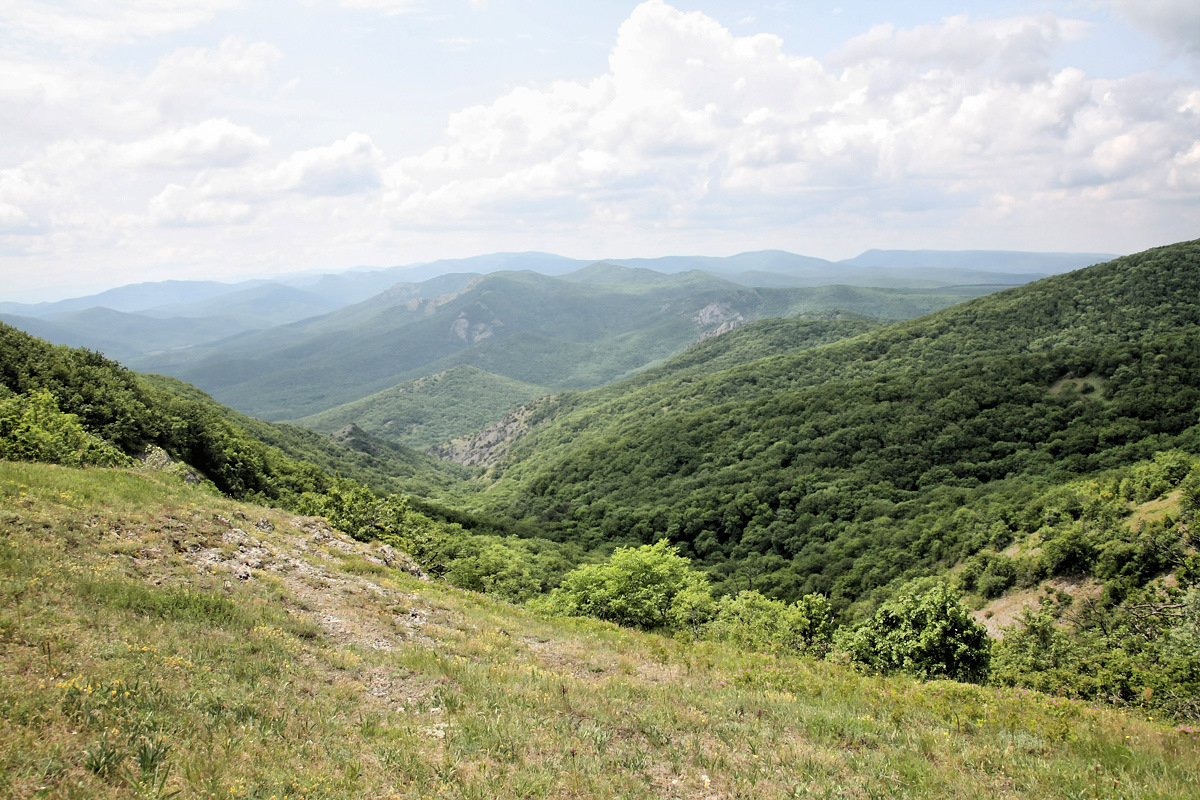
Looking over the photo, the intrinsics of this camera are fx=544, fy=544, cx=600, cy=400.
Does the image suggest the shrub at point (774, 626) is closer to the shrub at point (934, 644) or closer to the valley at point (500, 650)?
the valley at point (500, 650)

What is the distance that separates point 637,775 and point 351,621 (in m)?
9.82

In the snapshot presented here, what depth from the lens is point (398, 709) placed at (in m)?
10.4

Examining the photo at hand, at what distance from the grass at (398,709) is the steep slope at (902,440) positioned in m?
41.3

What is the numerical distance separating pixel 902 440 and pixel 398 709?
89583mm

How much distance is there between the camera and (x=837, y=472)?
83.9 metres

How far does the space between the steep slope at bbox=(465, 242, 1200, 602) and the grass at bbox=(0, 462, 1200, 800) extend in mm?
41272

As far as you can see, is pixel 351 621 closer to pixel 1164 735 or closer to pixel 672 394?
pixel 1164 735

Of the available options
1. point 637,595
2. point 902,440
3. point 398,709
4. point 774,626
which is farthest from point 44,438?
point 902,440

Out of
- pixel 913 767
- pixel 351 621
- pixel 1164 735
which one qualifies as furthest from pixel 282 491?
pixel 1164 735

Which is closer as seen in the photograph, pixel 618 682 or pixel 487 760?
pixel 487 760

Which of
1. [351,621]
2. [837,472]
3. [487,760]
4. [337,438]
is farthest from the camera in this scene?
[337,438]

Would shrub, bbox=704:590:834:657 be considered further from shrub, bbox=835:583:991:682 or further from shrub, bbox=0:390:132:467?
shrub, bbox=0:390:132:467

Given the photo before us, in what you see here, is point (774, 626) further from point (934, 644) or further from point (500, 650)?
point (500, 650)

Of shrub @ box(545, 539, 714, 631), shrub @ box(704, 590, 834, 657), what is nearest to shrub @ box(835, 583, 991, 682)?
shrub @ box(704, 590, 834, 657)
